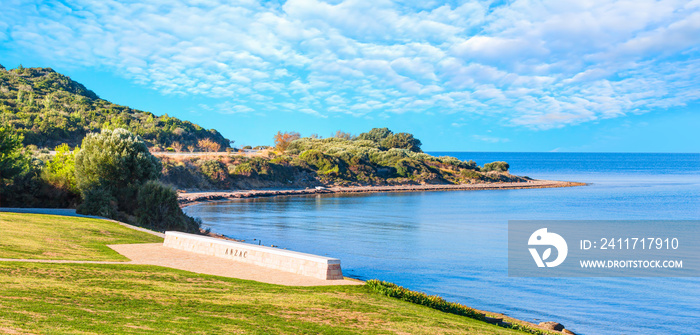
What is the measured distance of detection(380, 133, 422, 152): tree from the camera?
120 meters

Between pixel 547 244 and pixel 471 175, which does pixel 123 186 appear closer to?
pixel 547 244

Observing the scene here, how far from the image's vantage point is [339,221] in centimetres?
3978

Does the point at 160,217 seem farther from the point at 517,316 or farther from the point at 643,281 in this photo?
the point at 643,281

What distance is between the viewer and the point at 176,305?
10.6 metres

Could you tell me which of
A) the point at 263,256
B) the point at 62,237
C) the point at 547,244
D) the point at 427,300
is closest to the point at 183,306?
the point at 263,256

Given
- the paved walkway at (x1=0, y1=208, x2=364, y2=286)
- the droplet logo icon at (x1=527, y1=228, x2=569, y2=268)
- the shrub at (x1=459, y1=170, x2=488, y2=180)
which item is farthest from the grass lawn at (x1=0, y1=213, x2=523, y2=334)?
the shrub at (x1=459, y1=170, x2=488, y2=180)

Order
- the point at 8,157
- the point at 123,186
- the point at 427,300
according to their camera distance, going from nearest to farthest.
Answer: the point at 427,300, the point at 8,157, the point at 123,186

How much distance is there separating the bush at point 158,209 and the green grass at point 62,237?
17.8ft

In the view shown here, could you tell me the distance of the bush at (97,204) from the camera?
2747 centimetres

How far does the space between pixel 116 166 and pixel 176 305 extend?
23.3m

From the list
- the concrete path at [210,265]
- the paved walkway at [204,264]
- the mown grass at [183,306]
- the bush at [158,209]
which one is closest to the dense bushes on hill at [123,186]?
the bush at [158,209]

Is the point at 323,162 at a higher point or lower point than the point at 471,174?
higher

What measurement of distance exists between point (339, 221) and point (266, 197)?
25.2 metres

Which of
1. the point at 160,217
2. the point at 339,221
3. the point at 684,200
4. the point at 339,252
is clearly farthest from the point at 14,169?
the point at 684,200
